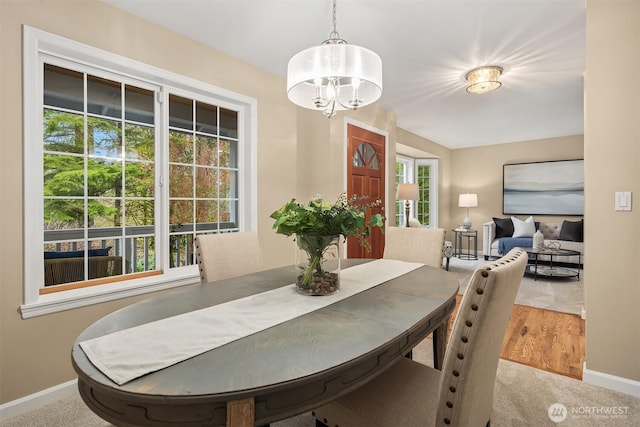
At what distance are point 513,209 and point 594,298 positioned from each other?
205 inches

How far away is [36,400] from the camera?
1772mm

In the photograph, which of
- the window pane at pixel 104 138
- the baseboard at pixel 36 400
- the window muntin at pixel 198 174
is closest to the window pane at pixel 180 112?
the window muntin at pixel 198 174

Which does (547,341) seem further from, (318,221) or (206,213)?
(206,213)

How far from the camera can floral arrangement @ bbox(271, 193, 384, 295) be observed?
1375 mm

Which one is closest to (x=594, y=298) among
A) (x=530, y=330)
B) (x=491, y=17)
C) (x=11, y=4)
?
(x=530, y=330)

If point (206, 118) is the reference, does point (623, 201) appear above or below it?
below

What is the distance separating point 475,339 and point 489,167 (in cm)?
708

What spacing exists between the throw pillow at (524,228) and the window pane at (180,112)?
5908mm

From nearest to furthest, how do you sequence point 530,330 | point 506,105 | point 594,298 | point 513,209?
point 594,298 < point 530,330 < point 506,105 < point 513,209

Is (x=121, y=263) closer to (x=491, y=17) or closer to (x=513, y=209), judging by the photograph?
(x=491, y=17)

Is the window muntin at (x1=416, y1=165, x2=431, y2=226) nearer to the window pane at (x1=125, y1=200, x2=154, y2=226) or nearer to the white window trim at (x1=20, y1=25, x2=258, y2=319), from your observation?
the white window trim at (x1=20, y1=25, x2=258, y2=319)

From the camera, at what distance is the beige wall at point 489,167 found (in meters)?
6.21

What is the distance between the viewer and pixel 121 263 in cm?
247

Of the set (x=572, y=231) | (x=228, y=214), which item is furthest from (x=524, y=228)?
(x=228, y=214)
